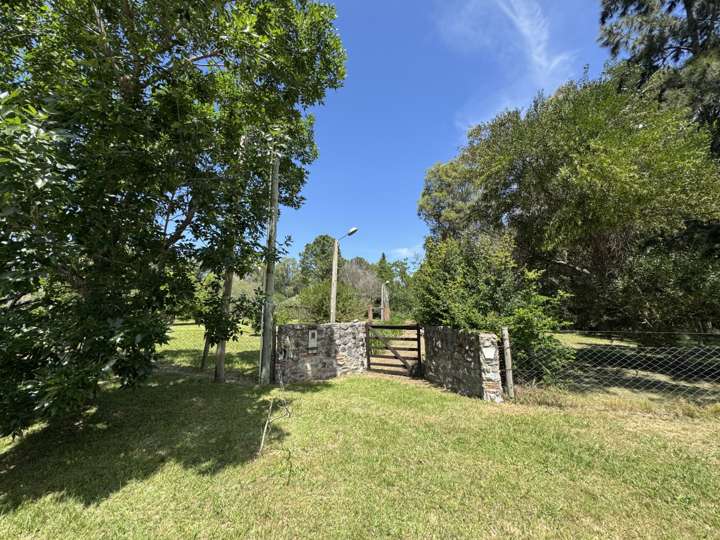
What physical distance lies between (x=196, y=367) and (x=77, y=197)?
302 inches

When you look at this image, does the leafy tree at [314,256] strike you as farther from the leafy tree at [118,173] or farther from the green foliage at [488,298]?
the leafy tree at [118,173]

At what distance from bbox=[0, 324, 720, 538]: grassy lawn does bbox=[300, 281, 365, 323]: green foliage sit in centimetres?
1072

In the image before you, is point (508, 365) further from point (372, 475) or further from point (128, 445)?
point (128, 445)

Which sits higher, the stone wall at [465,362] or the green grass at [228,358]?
the stone wall at [465,362]

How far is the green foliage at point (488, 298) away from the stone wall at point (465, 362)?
0.38 m

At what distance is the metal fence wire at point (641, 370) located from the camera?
5934 millimetres

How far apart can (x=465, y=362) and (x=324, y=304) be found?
1111cm

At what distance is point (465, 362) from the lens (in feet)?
20.4

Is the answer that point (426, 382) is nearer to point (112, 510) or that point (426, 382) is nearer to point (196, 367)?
point (112, 510)

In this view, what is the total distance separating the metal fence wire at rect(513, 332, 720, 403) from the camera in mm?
5934

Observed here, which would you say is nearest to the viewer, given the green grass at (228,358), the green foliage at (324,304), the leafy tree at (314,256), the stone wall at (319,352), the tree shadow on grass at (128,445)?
the tree shadow on grass at (128,445)

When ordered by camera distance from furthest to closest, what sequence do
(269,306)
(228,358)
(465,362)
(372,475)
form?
(228,358) < (269,306) < (465,362) < (372,475)

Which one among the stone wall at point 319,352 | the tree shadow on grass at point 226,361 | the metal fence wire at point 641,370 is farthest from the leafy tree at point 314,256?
the metal fence wire at point 641,370

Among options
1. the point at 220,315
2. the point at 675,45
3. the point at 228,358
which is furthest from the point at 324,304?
the point at 675,45
